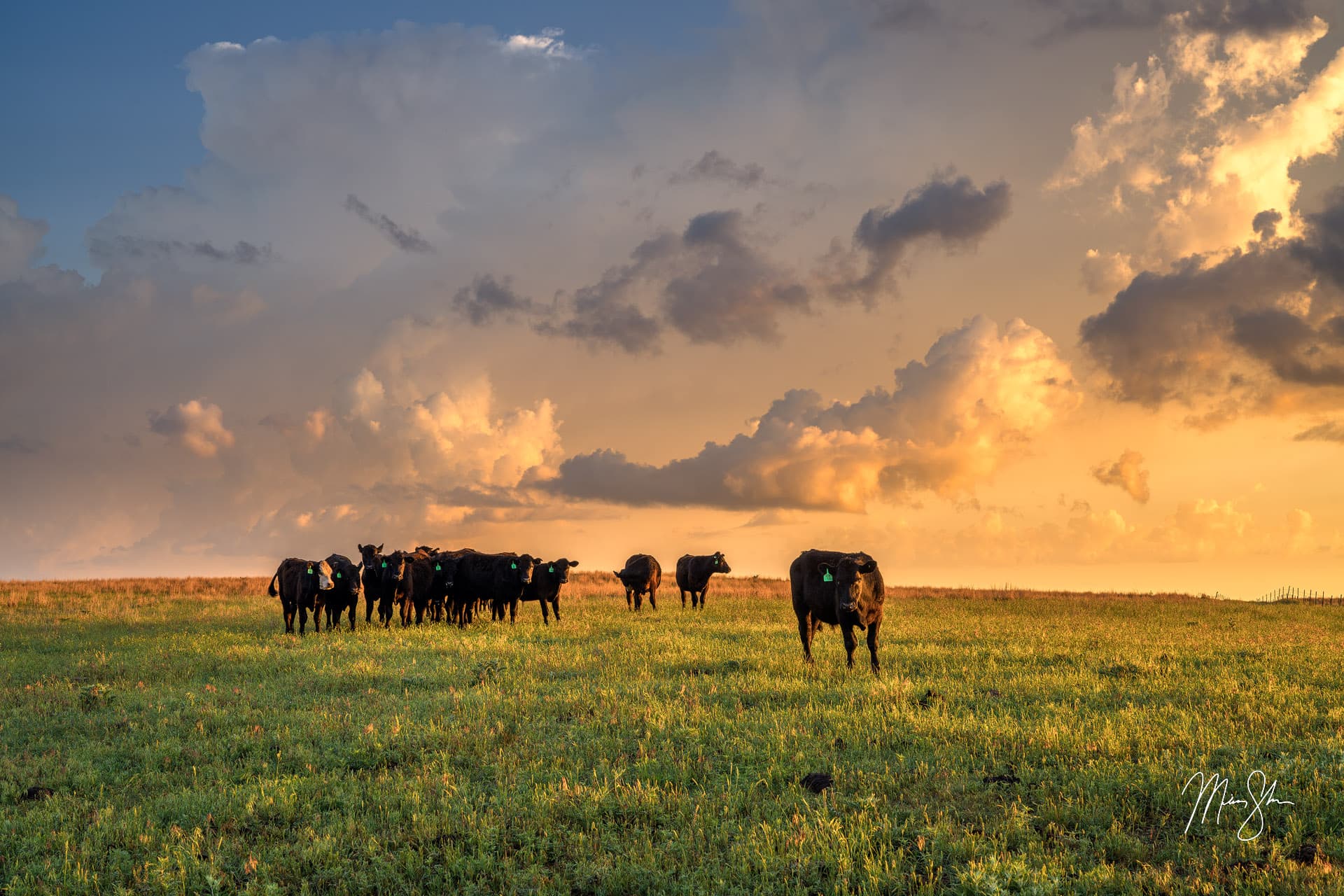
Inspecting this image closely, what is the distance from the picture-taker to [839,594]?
1780 centimetres

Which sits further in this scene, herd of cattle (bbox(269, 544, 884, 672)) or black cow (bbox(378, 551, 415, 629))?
black cow (bbox(378, 551, 415, 629))

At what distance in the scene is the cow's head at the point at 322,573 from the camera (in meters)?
26.7

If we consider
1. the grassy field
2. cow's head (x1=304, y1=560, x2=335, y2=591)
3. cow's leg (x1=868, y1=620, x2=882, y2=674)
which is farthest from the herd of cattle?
cow's leg (x1=868, y1=620, x2=882, y2=674)

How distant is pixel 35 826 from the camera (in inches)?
391

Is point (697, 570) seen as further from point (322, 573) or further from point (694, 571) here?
point (322, 573)

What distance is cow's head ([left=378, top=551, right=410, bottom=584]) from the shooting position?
2842 centimetres

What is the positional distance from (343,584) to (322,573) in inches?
41.3

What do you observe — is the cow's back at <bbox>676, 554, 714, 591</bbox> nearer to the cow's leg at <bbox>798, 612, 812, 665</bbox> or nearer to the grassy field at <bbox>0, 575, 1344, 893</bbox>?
the grassy field at <bbox>0, 575, 1344, 893</bbox>

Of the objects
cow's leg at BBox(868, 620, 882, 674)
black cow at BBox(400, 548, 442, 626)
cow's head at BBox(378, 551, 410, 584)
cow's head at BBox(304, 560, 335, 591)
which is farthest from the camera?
black cow at BBox(400, 548, 442, 626)

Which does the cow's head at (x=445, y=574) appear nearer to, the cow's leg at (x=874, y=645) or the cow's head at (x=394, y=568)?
the cow's head at (x=394, y=568)

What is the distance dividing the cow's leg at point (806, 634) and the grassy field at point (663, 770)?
1.41ft

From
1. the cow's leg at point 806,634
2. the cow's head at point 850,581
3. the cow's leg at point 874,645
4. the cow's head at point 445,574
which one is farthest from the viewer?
the cow's head at point 445,574

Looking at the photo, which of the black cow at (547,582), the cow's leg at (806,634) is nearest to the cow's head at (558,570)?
the black cow at (547,582)

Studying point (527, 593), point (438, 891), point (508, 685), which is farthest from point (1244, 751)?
point (527, 593)
